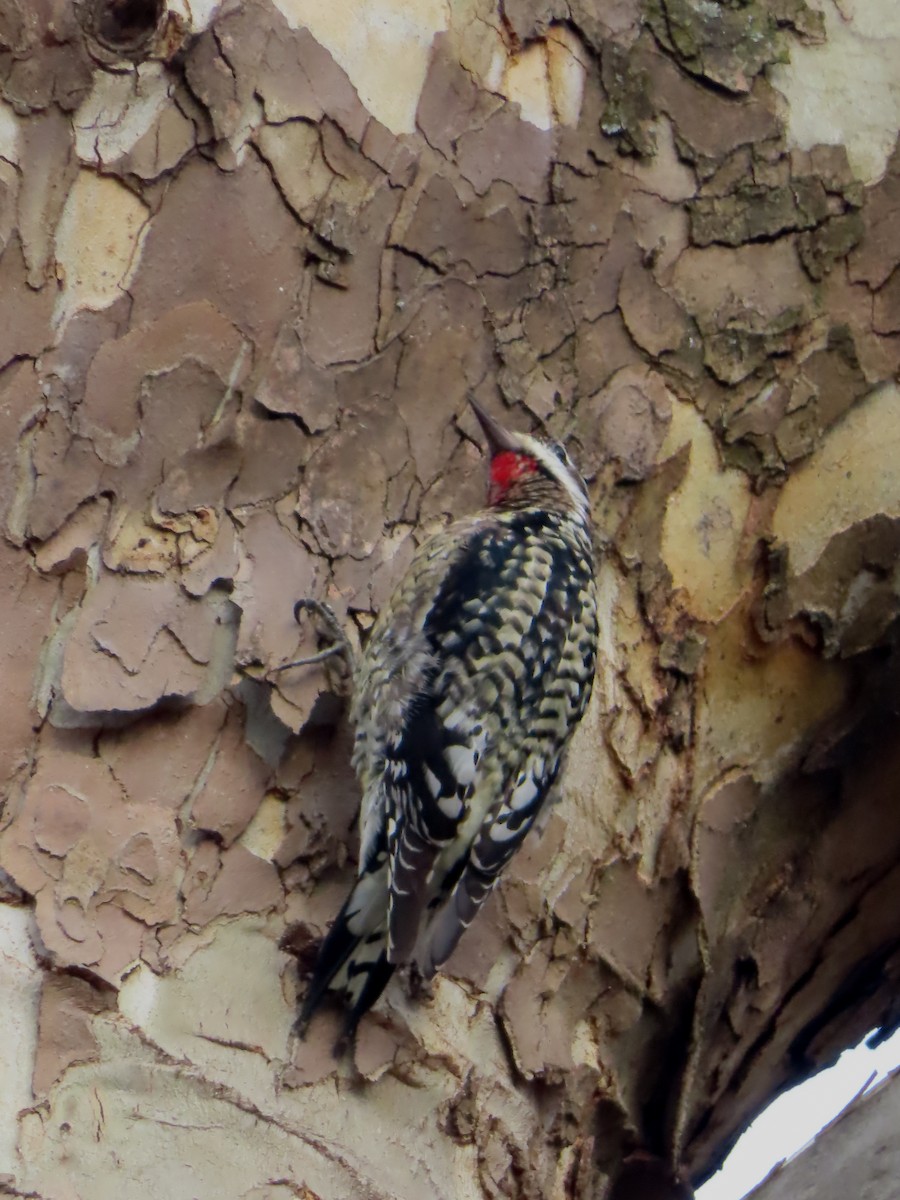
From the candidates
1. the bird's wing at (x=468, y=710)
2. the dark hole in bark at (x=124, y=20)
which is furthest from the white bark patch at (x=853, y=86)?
the dark hole in bark at (x=124, y=20)

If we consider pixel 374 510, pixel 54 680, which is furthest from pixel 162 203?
pixel 54 680

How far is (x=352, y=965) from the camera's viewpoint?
2314 mm

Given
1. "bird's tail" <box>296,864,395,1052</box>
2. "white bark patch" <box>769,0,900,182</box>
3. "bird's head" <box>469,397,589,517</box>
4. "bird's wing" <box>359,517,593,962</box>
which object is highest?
"white bark patch" <box>769,0,900,182</box>

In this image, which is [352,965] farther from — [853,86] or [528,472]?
[853,86]

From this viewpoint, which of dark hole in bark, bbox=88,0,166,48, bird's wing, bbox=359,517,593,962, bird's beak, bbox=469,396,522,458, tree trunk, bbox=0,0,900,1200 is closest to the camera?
tree trunk, bbox=0,0,900,1200

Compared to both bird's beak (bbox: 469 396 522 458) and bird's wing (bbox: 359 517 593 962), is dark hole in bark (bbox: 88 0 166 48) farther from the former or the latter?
bird's wing (bbox: 359 517 593 962)

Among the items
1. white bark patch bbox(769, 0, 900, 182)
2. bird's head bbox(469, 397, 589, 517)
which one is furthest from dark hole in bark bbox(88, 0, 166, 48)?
white bark patch bbox(769, 0, 900, 182)

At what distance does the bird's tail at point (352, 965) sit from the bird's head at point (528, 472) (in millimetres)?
831

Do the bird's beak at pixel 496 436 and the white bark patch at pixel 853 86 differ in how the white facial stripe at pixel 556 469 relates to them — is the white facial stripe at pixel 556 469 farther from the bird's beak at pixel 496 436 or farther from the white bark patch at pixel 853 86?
the white bark patch at pixel 853 86

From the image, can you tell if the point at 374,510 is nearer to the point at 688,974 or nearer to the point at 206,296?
the point at 206,296

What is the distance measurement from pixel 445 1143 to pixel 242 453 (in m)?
1.14

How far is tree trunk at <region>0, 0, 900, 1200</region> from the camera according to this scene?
2.22 m

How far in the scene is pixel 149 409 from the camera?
2.36m

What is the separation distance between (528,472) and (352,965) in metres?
1.00
